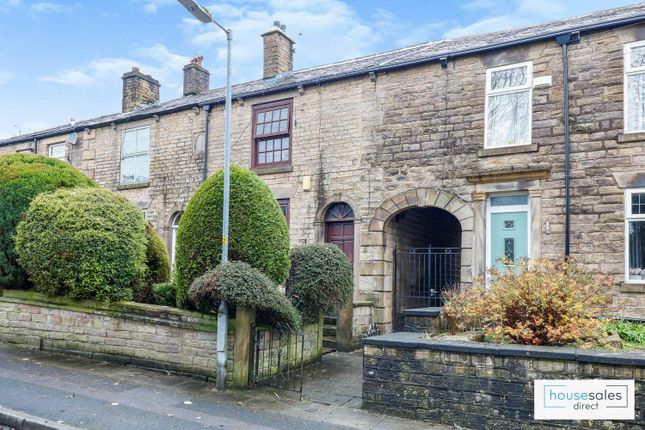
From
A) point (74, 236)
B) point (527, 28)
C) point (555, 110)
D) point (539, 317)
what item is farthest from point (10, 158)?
point (527, 28)

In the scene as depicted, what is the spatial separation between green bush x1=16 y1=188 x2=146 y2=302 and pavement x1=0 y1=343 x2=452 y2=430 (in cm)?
123

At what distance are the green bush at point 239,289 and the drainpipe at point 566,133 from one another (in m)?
5.99

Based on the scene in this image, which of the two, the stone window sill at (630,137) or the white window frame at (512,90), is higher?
the white window frame at (512,90)

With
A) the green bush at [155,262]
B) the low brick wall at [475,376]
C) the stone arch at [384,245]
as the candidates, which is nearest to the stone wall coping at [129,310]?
the green bush at [155,262]

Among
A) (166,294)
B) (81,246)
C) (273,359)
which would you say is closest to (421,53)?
(166,294)

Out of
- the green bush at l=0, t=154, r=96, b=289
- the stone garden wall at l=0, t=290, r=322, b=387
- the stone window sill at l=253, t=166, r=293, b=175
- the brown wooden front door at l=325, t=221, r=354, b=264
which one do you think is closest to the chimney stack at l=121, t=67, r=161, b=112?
the stone window sill at l=253, t=166, r=293, b=175

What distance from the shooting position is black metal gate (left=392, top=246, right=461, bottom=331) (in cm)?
1340

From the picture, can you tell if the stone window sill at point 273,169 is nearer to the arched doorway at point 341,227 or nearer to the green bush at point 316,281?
the arched doorway at point 341,227

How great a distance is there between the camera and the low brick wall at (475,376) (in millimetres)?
5684

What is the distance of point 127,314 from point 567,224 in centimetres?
821

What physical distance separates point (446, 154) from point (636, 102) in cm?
374

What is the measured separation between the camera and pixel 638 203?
1056cm

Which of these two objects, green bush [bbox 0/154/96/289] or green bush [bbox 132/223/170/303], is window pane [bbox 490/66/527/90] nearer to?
green bush [bbox 132/223/170/303]

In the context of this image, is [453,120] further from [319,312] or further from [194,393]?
[194,393]
